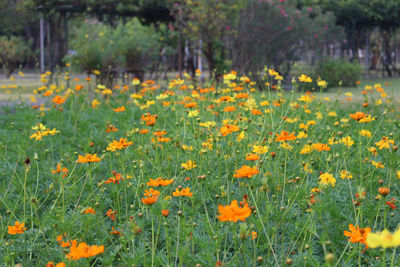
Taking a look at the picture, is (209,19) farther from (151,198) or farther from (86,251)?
(86,251)

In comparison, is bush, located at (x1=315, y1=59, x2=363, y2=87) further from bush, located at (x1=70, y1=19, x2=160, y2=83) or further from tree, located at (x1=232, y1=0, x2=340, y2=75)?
bush, located at (x1=70, y1=19, x2=160, y2=83)

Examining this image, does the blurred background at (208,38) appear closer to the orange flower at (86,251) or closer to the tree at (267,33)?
the tree at (267,33)

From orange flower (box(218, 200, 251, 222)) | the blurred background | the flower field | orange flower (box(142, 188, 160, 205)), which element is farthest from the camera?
the blurred background

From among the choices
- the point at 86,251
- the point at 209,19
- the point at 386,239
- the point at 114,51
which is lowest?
the point at 86,251

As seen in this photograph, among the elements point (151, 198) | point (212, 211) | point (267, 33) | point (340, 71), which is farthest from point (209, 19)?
point (151, 198)

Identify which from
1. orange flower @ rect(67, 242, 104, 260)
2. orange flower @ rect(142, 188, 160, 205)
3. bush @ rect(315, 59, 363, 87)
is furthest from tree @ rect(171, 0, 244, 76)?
orange flower @ rect(67, 242, 104, 260)

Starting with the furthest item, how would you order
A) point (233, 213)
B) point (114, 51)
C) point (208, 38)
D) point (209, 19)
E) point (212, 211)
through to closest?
point (208, 38)
point (209, 19)
point (114, 51)
point (212, 211)
point (233, 213)

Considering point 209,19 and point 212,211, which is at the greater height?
point 209,19

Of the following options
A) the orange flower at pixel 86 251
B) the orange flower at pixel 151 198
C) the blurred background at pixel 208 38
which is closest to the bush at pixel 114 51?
the blurred background at pixel 208 38

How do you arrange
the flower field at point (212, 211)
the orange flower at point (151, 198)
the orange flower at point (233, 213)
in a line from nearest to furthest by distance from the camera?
the orange flower at point (233, 213) → the orange flower at point (151, 198) → the flower field at point (212, 211)

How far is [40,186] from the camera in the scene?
8.52ft

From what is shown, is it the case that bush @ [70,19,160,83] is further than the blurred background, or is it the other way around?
the blurred background

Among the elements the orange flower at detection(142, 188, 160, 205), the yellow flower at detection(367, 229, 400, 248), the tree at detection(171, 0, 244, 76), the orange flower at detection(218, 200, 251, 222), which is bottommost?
the orange flower at detection(142, 188, 160, 205)

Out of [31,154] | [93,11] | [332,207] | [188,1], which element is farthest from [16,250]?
[93,11]
